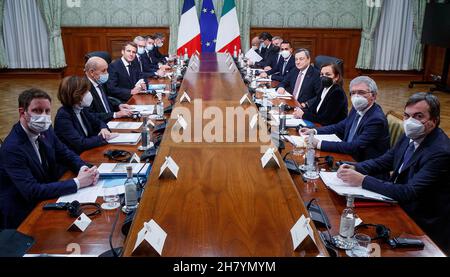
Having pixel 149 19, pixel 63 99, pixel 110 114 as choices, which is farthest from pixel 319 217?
pixel 149 19

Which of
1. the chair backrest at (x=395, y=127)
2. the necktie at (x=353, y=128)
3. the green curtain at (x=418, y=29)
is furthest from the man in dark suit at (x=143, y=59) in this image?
the green curtain at (x=418, y=29)

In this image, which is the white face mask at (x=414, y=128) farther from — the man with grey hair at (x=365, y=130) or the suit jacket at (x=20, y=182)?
the suit jacket at (x=20, y=182)

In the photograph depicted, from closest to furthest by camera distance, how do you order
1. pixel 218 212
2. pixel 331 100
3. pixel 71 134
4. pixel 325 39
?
pixel 218 212, pixel 71 134, pixel 331 100, pixel 325 39

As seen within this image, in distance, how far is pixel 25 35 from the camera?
9836mm

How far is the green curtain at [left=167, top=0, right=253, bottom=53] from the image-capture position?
32.3 ft

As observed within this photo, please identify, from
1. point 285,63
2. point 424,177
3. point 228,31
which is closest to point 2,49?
point 228,31

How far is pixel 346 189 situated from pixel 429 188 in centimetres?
43

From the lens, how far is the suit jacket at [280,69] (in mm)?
6585

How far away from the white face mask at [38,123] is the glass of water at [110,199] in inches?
20.8

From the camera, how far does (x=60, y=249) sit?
1.71 m

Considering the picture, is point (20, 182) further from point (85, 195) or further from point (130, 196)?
point (130, 196)

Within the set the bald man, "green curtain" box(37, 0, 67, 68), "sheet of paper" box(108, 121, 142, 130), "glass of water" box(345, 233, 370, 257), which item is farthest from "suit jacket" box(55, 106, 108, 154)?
"green curtain" box(37, 0, 67, 68)

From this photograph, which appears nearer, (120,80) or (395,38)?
(120,80)

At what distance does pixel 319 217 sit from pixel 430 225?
752 mm
